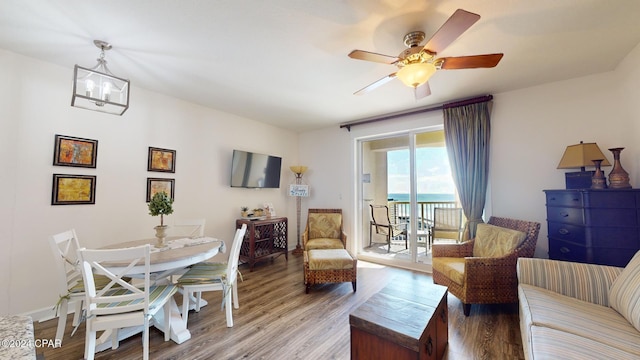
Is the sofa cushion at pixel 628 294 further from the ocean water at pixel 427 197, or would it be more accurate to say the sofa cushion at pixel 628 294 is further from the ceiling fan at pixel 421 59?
the ocean water at pixel 427 197

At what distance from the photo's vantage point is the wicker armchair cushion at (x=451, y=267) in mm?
2532

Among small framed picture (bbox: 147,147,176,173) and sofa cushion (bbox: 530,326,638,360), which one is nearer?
sofa cushion (bbox: 530,326,638,360)

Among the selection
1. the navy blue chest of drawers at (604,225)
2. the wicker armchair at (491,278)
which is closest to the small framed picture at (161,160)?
the wicker armchair at (491,278)

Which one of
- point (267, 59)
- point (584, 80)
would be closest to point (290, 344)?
point (267, 59)

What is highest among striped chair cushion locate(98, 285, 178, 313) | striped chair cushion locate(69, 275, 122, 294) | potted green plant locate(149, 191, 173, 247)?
potted green plant locate(149, 191, 173, 247)

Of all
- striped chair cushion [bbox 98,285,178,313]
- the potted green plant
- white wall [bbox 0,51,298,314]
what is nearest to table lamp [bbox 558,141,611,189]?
striped chair cushion [bbox 98,285,178,313]

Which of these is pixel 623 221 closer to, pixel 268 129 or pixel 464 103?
pixel 464 103

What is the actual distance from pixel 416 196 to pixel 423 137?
962mm

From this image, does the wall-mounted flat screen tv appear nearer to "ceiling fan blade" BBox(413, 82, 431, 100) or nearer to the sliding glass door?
the sliding glass door

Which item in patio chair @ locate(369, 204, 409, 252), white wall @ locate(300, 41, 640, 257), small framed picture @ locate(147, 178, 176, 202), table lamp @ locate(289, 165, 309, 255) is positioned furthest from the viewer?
table lamp @ locate(289, 165, 309, 255)

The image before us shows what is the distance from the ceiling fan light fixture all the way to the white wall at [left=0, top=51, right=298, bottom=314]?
295cm

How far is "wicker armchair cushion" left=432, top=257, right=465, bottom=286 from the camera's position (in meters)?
2.53

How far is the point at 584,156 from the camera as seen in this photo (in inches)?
97.8

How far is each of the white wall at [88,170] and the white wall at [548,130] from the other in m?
3.55
